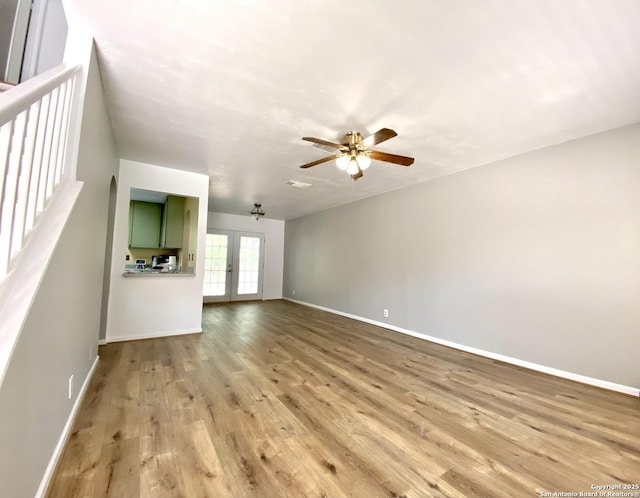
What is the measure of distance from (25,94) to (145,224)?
589cm

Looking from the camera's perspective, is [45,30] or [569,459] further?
[45,30]

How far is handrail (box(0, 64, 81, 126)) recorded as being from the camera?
827 mm

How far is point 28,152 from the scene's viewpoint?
1.06m

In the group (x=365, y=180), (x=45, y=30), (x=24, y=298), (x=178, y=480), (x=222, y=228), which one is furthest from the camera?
(x=222, y=228)

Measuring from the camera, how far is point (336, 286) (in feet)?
21.0

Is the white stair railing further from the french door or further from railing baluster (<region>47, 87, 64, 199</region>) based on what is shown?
the french door

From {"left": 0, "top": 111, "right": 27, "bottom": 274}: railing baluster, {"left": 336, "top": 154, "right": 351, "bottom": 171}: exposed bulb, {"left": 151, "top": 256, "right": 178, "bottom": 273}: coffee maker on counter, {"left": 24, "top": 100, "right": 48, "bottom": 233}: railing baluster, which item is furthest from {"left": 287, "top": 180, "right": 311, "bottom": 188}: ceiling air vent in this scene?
{"left": 0, "top": 111, "right": 27, "bottom": 274}: railing baluster

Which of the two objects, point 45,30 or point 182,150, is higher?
point 45,30

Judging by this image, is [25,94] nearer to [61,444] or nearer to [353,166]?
[61,444]

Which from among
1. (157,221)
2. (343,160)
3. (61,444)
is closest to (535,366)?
(343,160)

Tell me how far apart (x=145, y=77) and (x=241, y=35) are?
101 centimetres

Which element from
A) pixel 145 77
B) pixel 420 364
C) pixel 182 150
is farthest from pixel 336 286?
pixel 145 77

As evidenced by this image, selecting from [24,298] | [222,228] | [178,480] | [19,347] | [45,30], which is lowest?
[178,480]

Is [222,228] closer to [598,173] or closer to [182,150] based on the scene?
[182,150]
